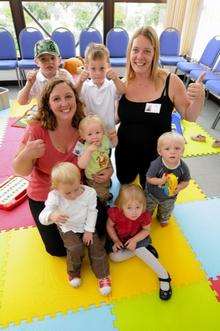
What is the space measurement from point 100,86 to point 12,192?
4.51ft

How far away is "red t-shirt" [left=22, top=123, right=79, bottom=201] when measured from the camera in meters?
1.73

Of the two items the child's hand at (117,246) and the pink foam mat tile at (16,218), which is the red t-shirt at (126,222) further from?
the pink foam mat tile at (16,218)

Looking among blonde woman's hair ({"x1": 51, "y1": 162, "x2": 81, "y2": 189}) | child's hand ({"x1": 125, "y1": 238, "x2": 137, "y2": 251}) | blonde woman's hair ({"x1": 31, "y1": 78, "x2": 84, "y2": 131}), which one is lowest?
child's hand ({"x1": 125, "y1": 238, "x2": 137, "y2": 251})

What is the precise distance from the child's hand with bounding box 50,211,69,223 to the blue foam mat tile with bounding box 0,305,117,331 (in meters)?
0.62

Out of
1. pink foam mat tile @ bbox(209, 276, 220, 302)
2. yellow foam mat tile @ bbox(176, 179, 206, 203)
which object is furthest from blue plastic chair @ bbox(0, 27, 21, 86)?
pink foam mat tile @ bbox(209, 276, 220, 302)

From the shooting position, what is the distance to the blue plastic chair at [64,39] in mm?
4973

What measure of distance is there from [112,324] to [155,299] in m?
0.33

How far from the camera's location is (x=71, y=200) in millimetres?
1677

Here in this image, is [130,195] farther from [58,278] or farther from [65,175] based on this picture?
[58,278]

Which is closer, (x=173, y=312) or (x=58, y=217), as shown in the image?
(x=58, y=217)

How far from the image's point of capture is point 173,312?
66.4 inches

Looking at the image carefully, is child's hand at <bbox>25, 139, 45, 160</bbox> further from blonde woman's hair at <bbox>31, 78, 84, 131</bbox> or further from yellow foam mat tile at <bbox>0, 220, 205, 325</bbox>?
yellow foam mat tile at <bbox>0, 220, 205, 325</bbox>

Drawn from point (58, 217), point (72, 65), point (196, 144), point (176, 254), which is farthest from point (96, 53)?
point (72, 65)

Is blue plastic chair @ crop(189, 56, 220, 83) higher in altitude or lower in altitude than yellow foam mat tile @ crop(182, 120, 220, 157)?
higher
